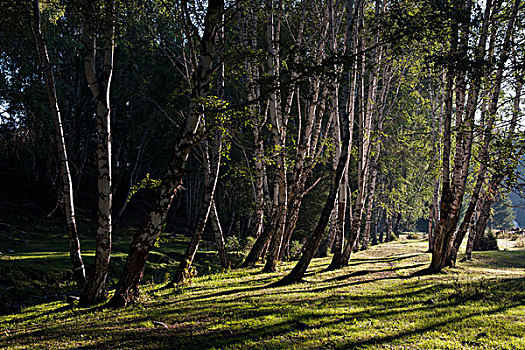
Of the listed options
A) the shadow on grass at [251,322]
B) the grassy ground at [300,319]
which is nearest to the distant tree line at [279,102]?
the grassy ground at [300,319]

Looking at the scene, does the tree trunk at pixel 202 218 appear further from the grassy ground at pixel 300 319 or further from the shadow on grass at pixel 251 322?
the shadow on grass at pixel 251 322

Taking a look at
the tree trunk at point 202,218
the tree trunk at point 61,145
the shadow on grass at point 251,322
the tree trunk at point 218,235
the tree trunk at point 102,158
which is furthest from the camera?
the tree trunk at point 218,235

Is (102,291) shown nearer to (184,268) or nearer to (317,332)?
(184,268)

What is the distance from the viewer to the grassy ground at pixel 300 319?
641 centimetres

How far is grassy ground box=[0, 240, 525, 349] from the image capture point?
641 cm

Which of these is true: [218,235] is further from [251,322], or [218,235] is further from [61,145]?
[251,322]

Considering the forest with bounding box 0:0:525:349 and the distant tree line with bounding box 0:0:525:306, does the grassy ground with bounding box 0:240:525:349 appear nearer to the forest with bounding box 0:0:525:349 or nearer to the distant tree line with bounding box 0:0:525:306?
the forest with bounding box 0:0:525:349

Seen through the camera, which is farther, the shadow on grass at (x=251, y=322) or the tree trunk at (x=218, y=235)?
the tree trunk at (x=218, y=235)

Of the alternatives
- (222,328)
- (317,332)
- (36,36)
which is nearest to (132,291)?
(222,328)

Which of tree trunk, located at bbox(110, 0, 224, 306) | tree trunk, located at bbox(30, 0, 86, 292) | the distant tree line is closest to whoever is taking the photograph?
tree trunk, located at bbox(110, 0, 224, 306)

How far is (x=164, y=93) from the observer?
3781 centimetres

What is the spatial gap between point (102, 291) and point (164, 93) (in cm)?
3019

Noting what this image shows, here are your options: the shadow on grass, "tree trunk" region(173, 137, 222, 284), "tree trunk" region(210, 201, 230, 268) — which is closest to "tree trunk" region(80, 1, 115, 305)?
the shadow on grass

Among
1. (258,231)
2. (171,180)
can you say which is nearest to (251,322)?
(171,180)
